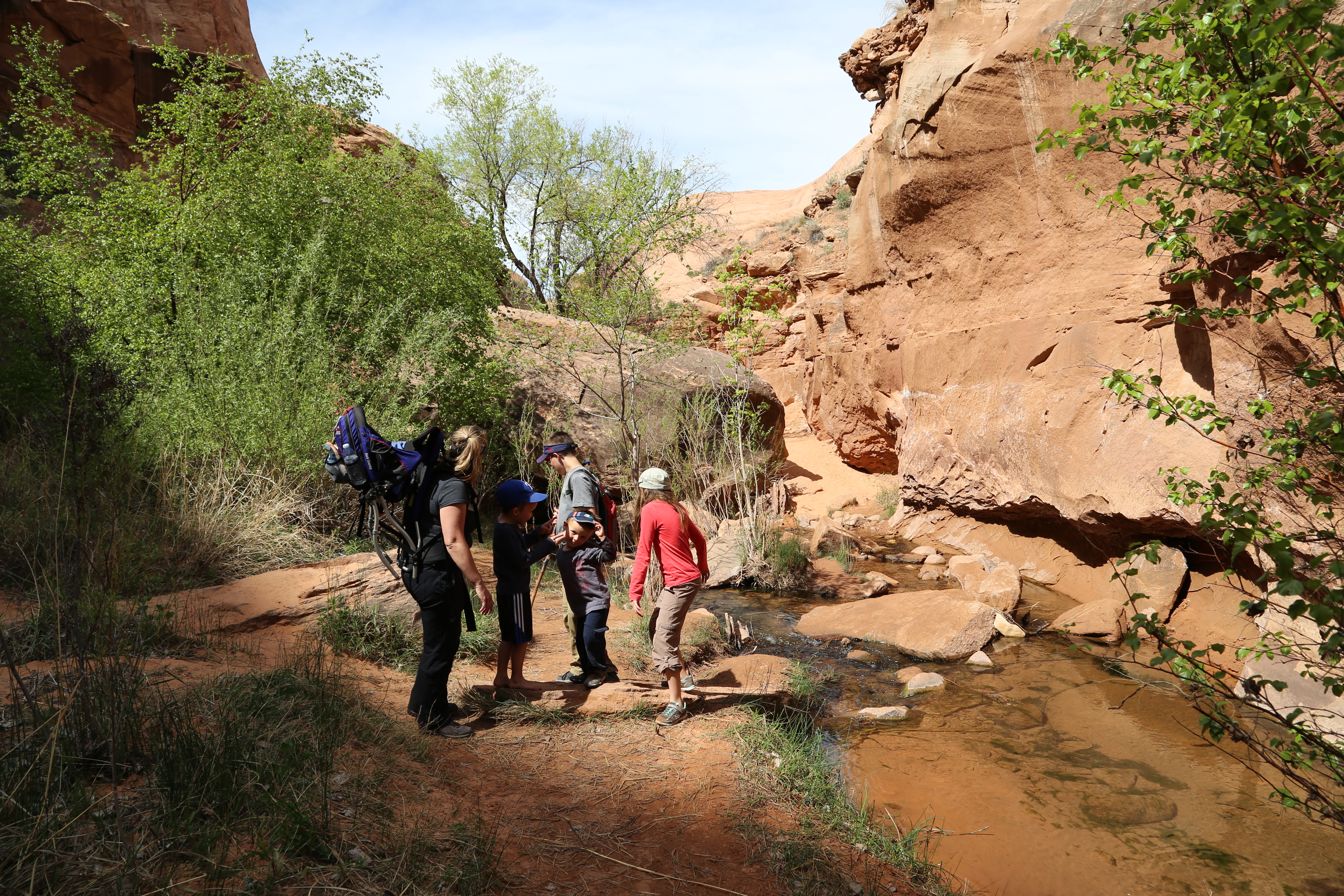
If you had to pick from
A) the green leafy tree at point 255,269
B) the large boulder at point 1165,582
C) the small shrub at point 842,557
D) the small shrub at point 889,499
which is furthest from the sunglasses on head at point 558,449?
the small shrub at point 889,499

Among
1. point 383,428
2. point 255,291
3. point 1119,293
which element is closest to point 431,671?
point 383,428

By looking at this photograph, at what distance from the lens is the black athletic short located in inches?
186

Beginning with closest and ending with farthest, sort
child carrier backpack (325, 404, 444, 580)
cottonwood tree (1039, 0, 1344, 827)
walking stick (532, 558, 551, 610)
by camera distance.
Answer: cottonwood tree (1039, 0, 1344, 827), child carrier backpack (325, 404, 444, 580), walking stick (532, 558, 551, 610)

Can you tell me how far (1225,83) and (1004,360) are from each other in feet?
26.8

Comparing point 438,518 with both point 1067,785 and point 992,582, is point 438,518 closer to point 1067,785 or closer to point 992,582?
point 1067,785

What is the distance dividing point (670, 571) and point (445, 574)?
1.56 meters

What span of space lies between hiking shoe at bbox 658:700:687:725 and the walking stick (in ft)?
4.40

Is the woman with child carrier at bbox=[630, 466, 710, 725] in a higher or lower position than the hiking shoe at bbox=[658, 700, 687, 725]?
higher

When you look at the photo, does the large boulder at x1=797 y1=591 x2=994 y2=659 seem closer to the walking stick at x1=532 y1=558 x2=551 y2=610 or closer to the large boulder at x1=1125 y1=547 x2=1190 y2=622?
the large boulder at x1=1125 y1=547 x2=1190 y2=622

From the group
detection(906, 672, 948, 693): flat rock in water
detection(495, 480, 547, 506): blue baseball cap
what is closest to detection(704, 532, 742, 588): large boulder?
detection(906, 672, 948, 693): flat rock in water

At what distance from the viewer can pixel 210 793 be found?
2.58 metres

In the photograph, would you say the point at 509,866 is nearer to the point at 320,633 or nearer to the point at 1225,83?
the point at 320,633

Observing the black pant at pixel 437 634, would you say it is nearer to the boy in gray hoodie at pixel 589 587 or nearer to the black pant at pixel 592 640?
the boy in gray hoodie at pixel 589 587

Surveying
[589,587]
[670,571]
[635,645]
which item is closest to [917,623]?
[635,645]
